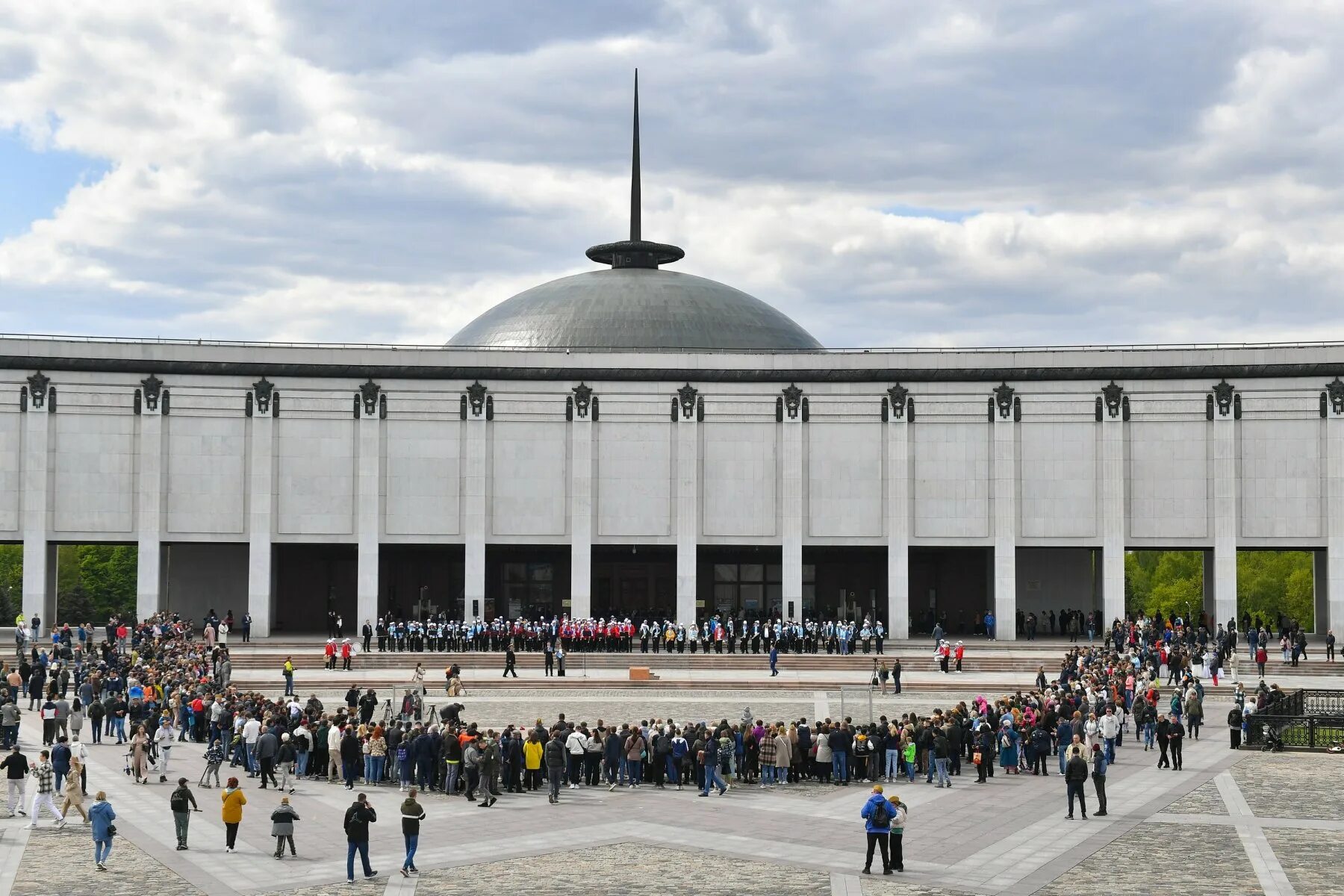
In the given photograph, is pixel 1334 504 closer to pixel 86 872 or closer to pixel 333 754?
pixel 333 754

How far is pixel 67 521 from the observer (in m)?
65.8

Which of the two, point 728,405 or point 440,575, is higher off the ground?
point 728,405

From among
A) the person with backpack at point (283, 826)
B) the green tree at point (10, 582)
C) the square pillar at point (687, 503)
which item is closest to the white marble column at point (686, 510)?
the square pillar at point (687, 503)

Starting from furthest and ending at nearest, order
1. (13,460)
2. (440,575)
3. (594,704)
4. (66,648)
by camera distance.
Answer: (440,575), (13,460), (66,648), (594,704)

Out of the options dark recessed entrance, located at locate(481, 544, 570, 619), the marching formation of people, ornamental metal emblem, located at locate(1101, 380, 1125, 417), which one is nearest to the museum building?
ornamental metal emblem, located at locate(1101, 380, 1125, 417)

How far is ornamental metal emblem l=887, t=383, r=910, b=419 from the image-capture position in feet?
221

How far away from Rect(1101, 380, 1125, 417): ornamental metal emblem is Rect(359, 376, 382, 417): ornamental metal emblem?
109ft

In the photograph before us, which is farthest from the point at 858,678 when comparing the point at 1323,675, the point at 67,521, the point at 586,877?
the point at 67,521

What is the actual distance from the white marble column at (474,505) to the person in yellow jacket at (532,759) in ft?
118

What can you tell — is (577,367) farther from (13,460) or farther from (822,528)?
(13,460)

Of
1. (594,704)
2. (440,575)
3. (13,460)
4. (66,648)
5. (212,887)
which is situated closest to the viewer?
(212,887)

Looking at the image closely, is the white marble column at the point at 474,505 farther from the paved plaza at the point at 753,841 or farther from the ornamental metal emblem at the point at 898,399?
the paved plaza at the point at 753,841

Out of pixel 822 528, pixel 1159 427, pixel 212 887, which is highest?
pixel 1159 427

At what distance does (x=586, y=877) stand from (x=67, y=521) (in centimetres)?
5051
